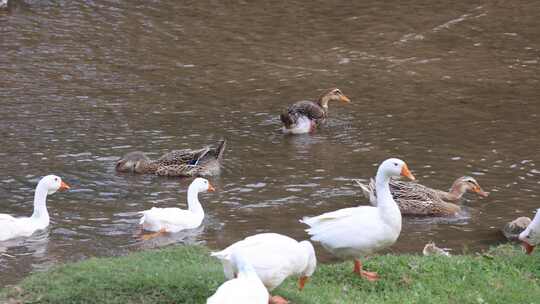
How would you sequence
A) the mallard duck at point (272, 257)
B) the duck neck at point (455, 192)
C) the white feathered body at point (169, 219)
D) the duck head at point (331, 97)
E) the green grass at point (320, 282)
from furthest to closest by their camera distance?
the duck head at point (331, 97) → the duck neck at point (455, 192) → the white feathered body at point (169, 219) → the green grass at point (320, 282) → the mallard duck at point (272, 257)

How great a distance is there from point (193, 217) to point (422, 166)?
3.86m

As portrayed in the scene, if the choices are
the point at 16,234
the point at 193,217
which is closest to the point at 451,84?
the point at 193,217

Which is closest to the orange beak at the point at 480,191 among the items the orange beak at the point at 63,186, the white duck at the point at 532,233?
the white duck at the point at 532,233

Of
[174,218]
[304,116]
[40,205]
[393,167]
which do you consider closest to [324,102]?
[304,116]

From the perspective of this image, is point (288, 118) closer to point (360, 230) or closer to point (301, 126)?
point (301, 126)

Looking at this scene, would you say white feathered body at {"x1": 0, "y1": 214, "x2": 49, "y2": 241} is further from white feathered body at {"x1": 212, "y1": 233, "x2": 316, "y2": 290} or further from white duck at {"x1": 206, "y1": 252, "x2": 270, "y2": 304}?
white duck at {"x1": 206, "y1": 252, "x2": 270, "y2": 304}

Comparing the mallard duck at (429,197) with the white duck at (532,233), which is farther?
the mallard duck at (429,197)

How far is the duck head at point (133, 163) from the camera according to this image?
13.8 m

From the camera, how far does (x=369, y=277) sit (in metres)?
8.98

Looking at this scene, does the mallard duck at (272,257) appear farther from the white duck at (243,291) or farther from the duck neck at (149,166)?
the duck neck at (149,166)

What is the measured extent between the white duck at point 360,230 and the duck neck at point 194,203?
311 cm

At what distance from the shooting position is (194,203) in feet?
40.3

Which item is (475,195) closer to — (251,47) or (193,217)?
(193,217)

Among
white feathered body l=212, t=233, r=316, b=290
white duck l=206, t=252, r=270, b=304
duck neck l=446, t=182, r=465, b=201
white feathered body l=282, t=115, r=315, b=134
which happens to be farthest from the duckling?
white feathered body l=282, t=115, r=315, b=134
